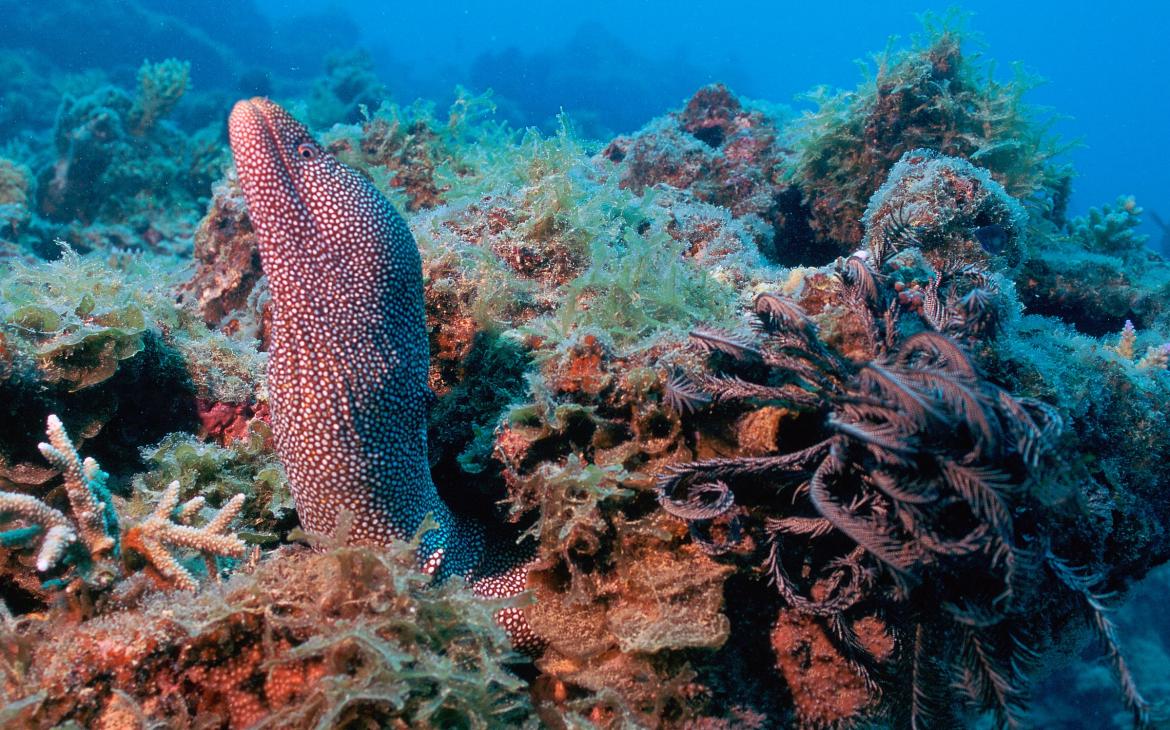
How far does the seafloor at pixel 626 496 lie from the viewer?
249 cm

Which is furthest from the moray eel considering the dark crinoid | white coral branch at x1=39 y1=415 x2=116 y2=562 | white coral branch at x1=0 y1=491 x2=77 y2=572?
the dark crinoid

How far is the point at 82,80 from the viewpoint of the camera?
25.3 m

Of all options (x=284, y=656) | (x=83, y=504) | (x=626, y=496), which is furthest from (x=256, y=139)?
(x=626, y=496)

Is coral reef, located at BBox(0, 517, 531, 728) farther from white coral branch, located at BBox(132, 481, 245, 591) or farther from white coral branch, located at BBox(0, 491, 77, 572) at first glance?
white coral branch, located at BBox(0, 491, 77, 572)

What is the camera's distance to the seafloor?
2.49 metres

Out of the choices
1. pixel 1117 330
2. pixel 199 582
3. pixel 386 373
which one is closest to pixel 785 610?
pixel 386 373

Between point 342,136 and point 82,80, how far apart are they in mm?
26938

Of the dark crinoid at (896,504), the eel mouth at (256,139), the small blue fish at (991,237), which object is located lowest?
the dark crinoid at (896,504)

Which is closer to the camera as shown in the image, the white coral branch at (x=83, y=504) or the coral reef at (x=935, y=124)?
the white coral branch at (x=83, y=504)

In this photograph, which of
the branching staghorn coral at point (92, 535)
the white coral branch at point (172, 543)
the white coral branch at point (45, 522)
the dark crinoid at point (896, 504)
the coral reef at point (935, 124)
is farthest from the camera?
the coral reef at point (935, 124)

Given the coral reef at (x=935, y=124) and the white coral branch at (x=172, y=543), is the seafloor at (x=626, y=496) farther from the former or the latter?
the coral reef at (x=935, y=124)

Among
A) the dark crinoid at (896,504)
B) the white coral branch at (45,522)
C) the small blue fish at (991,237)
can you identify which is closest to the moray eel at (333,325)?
the white coral branch at (45,522)

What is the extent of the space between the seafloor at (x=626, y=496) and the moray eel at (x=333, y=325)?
394 mm

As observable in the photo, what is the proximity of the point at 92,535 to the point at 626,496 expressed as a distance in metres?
2.70
